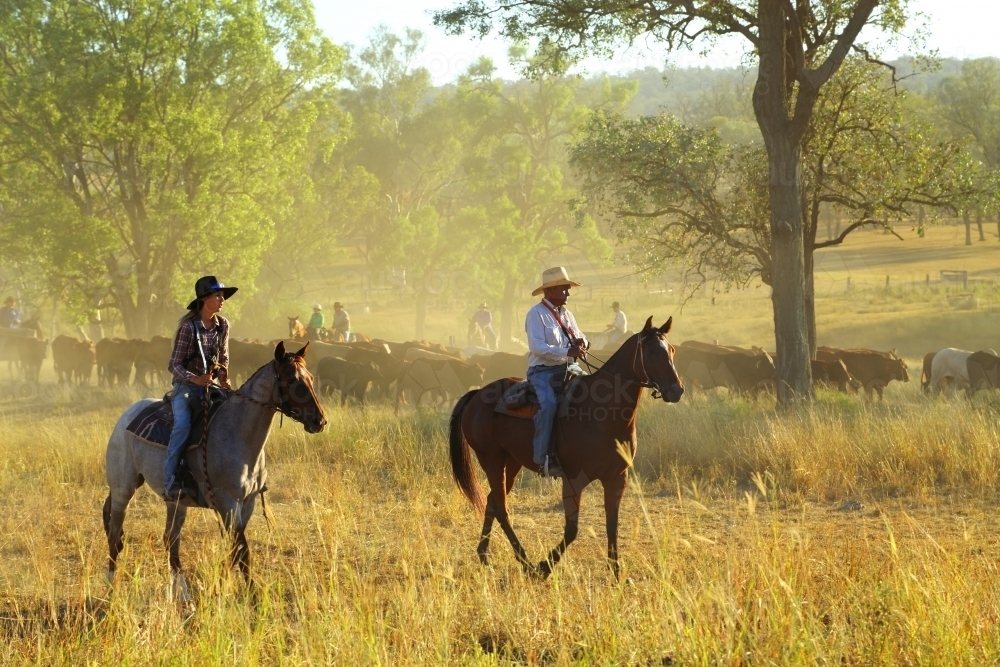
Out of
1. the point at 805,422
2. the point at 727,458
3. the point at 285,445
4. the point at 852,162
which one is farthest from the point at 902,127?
the point at 285,445

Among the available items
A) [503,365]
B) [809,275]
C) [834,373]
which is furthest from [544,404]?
[503,365]

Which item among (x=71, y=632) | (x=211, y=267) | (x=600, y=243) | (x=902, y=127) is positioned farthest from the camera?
(x=600, y=243)

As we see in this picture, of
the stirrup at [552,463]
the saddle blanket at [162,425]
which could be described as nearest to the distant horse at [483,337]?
the stirrup at [552,463]

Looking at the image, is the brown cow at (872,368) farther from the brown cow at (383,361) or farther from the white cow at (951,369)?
the brown cow at (383,361)

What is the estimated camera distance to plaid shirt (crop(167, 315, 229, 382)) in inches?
289

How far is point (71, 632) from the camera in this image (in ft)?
18.8

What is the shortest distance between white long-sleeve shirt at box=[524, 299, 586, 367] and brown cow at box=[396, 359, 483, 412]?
12.4m

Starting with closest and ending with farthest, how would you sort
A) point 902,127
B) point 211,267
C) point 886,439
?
point 886,439
point 902,127
point 211,267

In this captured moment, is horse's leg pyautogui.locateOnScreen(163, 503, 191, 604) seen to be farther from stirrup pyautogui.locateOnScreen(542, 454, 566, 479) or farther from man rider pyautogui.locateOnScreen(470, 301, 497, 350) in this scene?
man rider pyautogui.locateOnScreen(470, 301, 497, 350)

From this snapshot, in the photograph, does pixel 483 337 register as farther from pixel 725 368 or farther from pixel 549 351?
pixel 549 351

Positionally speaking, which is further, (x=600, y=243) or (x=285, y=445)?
(x=600, y=243)

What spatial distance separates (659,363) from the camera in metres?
7.56

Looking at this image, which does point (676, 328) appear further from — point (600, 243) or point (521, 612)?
point (521, 612)

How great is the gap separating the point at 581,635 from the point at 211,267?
26.0 m
